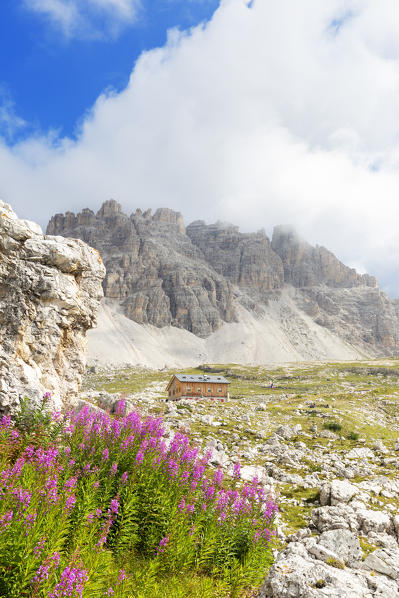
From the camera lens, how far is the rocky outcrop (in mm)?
12688

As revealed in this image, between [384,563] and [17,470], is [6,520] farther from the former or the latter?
[384,563]

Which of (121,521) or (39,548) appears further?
(121,521)

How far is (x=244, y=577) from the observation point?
6461 millimetres

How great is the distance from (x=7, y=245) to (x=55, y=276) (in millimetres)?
2220

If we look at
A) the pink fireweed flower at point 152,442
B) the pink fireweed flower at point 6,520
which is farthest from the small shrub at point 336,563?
the pink fireweed flower at point 6,520

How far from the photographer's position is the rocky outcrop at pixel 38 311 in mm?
12688

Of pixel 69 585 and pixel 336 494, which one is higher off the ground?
pixel 69 585

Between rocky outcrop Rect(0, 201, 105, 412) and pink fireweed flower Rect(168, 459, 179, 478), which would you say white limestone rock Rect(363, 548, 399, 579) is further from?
rocky outcrop Rect(0, 201, 105, 412)

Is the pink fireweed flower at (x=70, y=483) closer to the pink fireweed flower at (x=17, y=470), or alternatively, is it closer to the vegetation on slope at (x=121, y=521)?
the vegetation on slope at (x=121, y=521)

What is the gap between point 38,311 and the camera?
1404 centimetres

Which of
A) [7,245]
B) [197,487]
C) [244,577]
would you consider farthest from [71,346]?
[244,577]

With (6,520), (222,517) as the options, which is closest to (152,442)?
(222,517)

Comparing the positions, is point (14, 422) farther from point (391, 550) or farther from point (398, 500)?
point (398, 500)

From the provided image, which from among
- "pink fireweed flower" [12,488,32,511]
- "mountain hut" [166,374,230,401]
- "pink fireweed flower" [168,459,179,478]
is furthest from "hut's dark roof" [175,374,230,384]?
"pink fireweed flower" [12,488,32,511]
